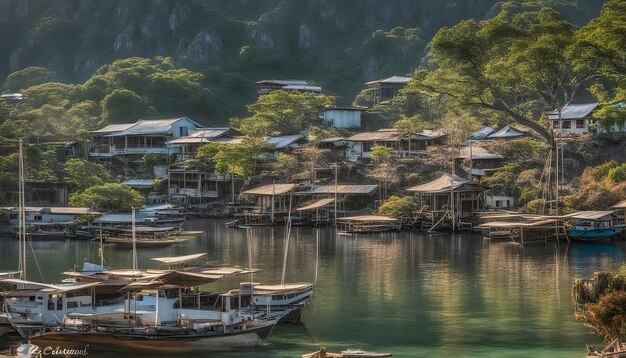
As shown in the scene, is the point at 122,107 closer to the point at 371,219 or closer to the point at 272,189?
the point at 272,189

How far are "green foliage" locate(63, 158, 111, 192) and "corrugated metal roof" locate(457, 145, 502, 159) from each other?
29831 mm

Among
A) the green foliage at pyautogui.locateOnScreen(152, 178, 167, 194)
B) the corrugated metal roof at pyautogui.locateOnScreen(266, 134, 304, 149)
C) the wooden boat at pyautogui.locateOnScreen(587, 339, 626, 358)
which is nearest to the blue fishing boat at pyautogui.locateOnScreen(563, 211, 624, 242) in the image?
the corrugated metal roof at pyautogui.locateOnScreen(266, 134, 304, 149)

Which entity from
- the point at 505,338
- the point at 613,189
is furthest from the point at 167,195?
the point at 505,338

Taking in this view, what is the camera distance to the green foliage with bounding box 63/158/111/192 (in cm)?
8494

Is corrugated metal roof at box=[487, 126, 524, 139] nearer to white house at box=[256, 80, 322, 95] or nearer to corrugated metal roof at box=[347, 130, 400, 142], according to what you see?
corrugated metal roof at box=[347, 130, 400, 142]

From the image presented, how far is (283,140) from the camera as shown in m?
95.7

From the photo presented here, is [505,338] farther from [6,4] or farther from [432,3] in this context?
[6,4]

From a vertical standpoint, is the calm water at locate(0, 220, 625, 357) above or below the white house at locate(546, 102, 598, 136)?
below

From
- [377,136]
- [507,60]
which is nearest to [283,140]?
[377,136]

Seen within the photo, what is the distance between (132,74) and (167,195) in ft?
99.9

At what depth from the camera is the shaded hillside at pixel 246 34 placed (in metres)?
146

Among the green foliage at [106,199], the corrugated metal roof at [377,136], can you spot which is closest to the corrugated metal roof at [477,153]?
the corrugated metal roof at [377,136]

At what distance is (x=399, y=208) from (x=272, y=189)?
40.0 feet

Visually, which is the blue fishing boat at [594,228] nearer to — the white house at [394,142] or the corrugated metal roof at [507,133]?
the corrugated metal roof at [507,133]
